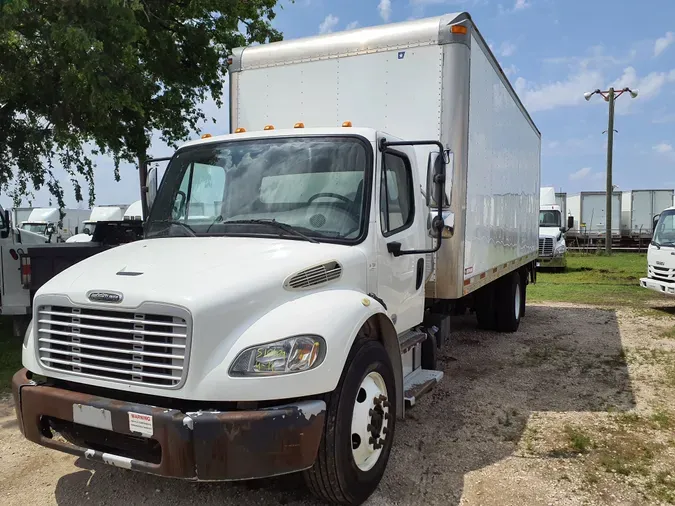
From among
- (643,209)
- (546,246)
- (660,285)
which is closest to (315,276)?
(660,285)

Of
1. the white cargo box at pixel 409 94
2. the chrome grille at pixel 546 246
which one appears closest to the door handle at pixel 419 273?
the white cargo box at pixel 409 94

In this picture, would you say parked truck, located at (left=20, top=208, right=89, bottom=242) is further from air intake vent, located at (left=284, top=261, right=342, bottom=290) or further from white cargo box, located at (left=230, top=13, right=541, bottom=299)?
air intake vent, located at (left=284, top=261, right=342, bottom=290)

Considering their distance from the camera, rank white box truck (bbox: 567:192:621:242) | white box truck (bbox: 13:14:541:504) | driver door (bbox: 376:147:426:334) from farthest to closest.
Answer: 1. white box truck (bbox: 567:192:621:242)
2. driver door (bbox: 376:147:426:334)
3. white box truck (bbox: 13:14:541:504)

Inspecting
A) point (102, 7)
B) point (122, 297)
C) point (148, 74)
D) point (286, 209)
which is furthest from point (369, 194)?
point (148, 74)

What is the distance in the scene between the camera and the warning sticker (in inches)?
117

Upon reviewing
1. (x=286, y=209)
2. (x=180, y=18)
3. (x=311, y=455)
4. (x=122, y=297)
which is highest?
(x=180, y=18)

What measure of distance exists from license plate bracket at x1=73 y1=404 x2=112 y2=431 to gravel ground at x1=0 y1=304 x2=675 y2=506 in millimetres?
933

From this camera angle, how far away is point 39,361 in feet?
11.4

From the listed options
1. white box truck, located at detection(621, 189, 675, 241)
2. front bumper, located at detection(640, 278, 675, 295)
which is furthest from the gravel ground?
white box truck, located at detection(621, 189, 675, 241)

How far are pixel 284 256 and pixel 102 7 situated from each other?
6.81 meters

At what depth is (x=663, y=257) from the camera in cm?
1206

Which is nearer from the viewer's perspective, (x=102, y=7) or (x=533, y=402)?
(x=533, y=402)

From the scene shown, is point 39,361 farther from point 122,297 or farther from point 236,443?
point 236,443

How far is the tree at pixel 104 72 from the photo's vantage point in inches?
333
